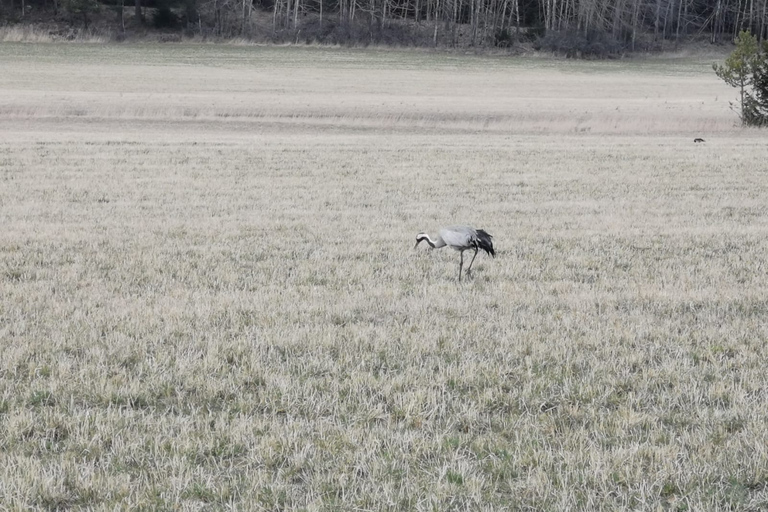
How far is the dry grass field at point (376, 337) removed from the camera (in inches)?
176

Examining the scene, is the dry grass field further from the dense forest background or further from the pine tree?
the dense forest background

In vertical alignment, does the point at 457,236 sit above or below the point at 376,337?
above

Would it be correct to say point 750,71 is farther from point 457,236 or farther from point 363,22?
point 363,22

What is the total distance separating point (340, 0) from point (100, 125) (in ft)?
165

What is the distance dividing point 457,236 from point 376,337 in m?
2.06

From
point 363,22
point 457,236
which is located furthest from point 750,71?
point 363,22

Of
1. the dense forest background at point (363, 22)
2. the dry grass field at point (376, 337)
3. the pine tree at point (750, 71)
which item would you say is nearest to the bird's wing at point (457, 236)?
the dry grass field at point (376, 337)

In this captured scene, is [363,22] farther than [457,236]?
Yes

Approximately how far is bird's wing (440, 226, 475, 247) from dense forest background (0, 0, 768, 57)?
63.7 meters

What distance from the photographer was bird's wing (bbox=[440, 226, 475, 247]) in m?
8.63

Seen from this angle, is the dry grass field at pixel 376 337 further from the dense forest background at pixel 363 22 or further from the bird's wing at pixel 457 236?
the dense forest background at pixel 363 22

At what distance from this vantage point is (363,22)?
255ft

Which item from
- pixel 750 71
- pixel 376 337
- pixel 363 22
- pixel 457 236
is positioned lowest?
pixel 376 337

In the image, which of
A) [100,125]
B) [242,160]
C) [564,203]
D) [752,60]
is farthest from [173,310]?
[752,60]
